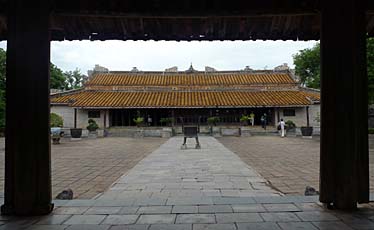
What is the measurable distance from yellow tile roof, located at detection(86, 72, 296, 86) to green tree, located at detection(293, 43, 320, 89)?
13.7 ft

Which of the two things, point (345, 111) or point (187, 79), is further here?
point (187, 79)

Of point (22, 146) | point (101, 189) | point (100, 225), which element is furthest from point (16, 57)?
point (101, 189)

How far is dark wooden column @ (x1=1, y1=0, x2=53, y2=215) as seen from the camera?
13.7 ft

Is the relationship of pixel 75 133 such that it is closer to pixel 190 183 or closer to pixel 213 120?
pixel 213 120

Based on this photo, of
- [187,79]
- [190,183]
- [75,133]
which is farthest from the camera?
[187,79]

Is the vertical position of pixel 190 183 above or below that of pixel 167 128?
below

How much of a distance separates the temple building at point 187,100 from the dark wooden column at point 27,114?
25078 millimetres

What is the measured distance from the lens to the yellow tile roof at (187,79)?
33519mm

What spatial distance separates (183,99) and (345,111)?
88.0 feet

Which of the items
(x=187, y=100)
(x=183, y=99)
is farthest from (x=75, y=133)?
(x=187, y=100)

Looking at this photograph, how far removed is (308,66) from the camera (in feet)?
123

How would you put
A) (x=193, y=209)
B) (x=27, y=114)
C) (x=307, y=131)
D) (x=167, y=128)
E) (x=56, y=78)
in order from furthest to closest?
(x=56, y=78)
(x=167, y=128)
(x=307, y=131)
(x=193, y=209)
(x=27, y=114)

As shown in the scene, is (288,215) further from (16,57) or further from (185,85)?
(185,85)

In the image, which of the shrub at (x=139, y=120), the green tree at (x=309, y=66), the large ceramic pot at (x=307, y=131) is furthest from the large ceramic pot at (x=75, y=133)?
the green tree at (x=309, y=66)
